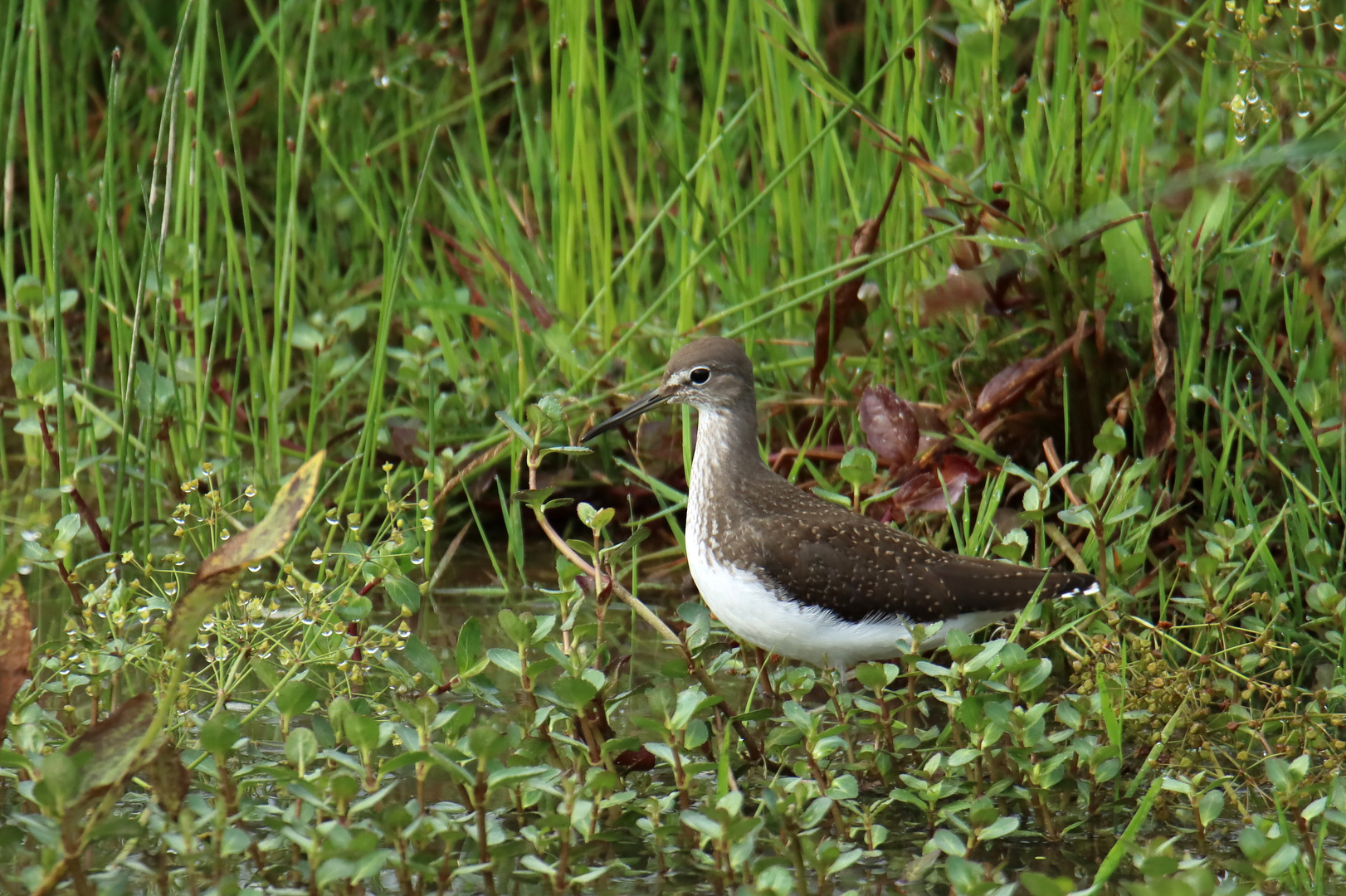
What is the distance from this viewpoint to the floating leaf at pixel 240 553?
291cm

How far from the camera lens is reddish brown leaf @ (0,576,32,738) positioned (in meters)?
3.13

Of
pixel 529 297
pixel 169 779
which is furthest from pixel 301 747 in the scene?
pixel 529 297

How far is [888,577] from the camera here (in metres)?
4.21

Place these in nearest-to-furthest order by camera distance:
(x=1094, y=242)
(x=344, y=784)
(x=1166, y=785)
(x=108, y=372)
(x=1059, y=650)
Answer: (x=344, y=784)
(x=1166, y=785)
(x=1059, y=650)
(x=1094, y=242)
(x=108, y=372)

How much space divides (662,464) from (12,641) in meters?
2.62

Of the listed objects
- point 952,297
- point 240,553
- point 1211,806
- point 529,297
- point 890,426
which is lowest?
point 1211,806

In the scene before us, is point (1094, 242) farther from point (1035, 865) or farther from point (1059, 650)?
point (1035, 865)

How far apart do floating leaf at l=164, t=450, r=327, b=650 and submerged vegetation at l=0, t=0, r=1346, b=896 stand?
14 mm

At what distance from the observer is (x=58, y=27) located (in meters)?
6.88

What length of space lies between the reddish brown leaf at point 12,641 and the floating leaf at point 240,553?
0.39 m

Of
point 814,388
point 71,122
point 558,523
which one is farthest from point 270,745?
point 71,122

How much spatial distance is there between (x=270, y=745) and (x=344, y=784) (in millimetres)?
1130

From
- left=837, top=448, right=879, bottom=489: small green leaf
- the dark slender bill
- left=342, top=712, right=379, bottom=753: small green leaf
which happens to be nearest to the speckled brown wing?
left=837, top=448, right=879, bottom=489: small green leaf

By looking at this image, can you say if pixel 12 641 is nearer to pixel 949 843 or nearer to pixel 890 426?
pixel 949 843
